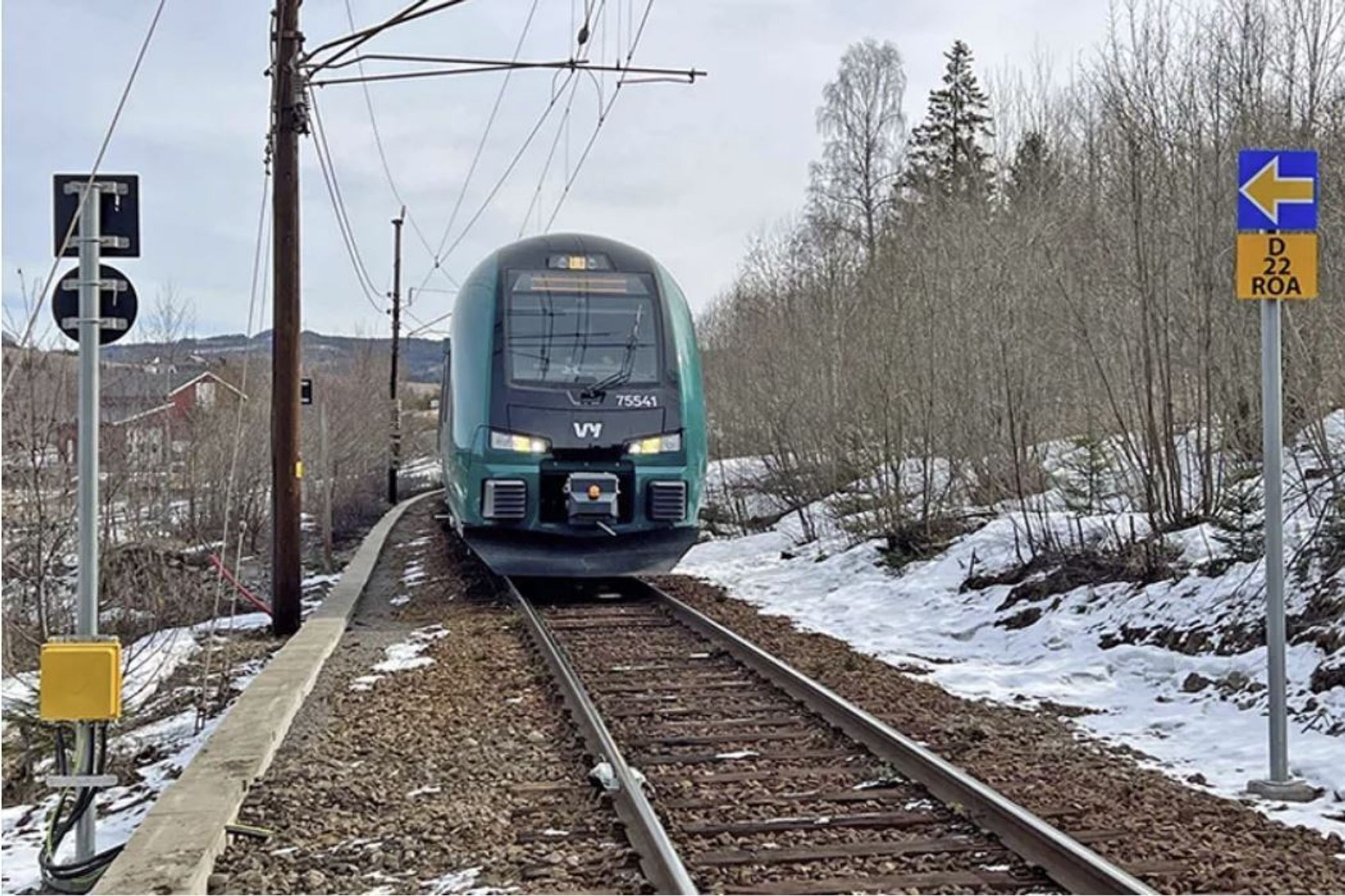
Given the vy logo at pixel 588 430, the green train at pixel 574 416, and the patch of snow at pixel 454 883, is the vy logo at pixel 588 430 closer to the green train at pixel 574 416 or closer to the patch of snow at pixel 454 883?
the green train at pixel 574 416

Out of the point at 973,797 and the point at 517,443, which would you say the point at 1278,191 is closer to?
the point at 973,797

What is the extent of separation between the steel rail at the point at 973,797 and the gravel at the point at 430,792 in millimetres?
1456

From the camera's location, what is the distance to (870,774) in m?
6.09

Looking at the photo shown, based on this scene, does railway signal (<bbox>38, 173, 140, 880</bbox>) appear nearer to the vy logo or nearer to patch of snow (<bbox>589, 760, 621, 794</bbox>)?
patch of snow (<bbox>589, 760, 621, 794</bbox>)

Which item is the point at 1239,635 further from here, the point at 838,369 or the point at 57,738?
the point at 838,369

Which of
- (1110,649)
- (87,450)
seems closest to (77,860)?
(87,450)

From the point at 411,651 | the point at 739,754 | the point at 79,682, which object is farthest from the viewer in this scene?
the point at 411,651

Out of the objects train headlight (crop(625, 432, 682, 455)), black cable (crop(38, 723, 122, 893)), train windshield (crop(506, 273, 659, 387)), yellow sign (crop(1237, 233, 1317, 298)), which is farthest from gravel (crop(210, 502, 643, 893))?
yellow sign (crop(1237, 233, 1317, 298))

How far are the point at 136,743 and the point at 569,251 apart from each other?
20.7ft

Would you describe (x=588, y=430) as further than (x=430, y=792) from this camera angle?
Yes

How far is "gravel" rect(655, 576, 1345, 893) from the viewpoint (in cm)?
466

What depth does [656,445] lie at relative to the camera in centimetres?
1238

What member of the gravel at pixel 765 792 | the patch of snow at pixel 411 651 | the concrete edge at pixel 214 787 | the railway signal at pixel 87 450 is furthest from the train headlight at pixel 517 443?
the railway signal at pixel 87 450

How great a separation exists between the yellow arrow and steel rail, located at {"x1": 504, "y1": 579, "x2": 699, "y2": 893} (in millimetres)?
3813
